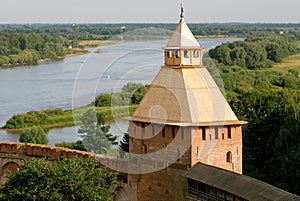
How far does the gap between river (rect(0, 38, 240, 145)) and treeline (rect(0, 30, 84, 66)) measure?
11.0 meters

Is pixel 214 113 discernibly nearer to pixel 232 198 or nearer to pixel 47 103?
pixel 232 198

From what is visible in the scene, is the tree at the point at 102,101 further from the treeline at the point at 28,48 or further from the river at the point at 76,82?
the treeline at the point at 28,48

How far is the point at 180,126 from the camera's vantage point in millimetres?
11328

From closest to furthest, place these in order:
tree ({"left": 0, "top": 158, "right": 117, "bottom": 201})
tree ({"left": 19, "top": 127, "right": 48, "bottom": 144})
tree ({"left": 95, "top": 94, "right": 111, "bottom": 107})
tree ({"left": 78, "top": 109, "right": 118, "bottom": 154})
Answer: tree ({"left": 0, "top": 158, "right": 117, "bottom": 201}) < tree ({"left": 78, "top": 109, "right": 118, "bottom": 154}) < tree ({"left": 19, "top": 127, "right": 48, "bottom": 144}) < tree ({"left": 95, "top": 94, "right": 111, "bottom": 107})

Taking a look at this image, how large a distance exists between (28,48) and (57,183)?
70068mm

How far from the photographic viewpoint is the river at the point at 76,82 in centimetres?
2493

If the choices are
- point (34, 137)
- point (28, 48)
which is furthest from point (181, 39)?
point (28, 48)

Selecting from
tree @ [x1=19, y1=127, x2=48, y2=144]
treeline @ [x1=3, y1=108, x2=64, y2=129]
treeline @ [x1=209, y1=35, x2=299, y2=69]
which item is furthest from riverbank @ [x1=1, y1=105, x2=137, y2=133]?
treeline @ [x1=209, y1=35, x2=299, y2=69]

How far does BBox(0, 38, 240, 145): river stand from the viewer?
81.8 feet

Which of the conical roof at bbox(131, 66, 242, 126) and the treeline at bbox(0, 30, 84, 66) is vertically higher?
the conical roof at bbox(131, 66, 242, 126)

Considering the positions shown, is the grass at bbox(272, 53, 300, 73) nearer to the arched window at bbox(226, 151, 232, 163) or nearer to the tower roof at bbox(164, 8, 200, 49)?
the tower roof at bbox(164, 8, 200, 49)

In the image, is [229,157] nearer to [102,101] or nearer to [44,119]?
[102,101]

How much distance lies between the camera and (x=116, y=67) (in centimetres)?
3488

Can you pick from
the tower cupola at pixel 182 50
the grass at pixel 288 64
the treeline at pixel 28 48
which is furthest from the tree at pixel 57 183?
the treeline at pixel 28 48
